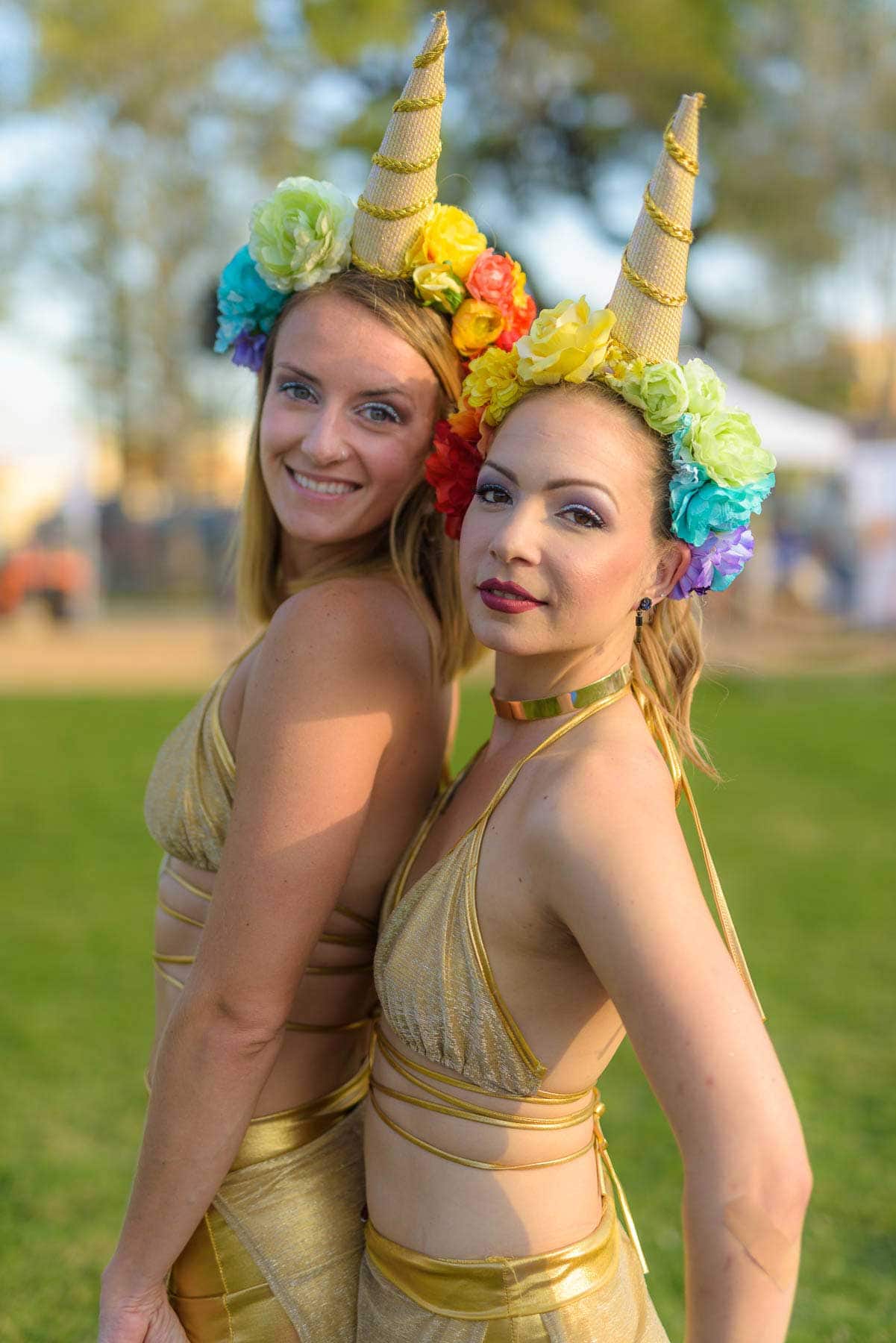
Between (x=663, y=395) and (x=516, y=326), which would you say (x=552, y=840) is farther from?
(x=516, y=326)

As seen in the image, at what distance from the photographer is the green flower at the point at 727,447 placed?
1712 millimetres

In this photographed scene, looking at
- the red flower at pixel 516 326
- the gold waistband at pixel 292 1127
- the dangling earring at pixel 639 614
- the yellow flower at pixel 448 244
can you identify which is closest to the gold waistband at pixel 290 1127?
the gold waistband at pixel 292 1127

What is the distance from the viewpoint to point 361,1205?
6.51ft

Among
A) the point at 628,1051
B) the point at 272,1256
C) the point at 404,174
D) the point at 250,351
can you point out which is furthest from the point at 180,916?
the point at 628,1051

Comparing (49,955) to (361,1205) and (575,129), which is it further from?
(575,129)

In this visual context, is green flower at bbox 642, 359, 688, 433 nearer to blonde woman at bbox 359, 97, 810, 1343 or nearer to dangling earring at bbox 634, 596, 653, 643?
blonde woman at bbox 359, 97, 810, 1343

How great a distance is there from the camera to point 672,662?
1.95m

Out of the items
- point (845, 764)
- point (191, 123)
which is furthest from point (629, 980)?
point (191, 123)

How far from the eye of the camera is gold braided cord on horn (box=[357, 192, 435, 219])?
208 cm

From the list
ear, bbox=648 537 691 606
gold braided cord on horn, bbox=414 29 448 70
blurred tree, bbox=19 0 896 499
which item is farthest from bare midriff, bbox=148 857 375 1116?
blurred tree, bbox=19 0 896 499

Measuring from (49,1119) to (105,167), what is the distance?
103 feet

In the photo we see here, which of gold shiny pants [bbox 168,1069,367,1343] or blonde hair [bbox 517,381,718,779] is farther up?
blonde hair [bbox 517,381,718,779]

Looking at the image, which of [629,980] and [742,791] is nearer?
[629,980]

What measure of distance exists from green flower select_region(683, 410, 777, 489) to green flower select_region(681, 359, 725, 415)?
0.01 metres
